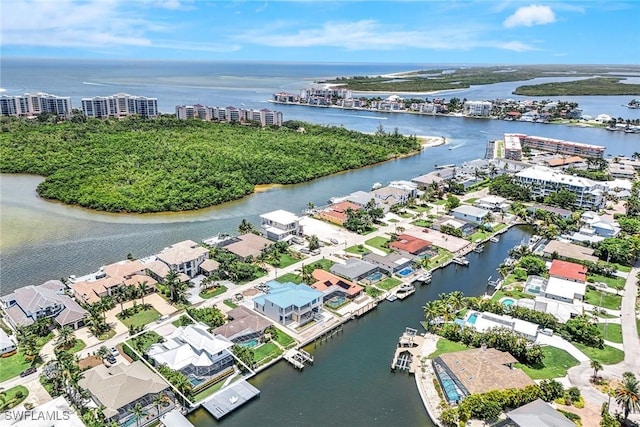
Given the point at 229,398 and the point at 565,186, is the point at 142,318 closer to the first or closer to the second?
the point at 229,398

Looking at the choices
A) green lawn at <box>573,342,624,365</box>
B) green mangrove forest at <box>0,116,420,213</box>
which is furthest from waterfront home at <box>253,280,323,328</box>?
green mangrove forest at <box>0,116,420,213</box>

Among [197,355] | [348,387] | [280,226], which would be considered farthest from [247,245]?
[348,387]

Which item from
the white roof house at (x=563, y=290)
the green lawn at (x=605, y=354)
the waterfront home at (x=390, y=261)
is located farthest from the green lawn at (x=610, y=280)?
the waterfront home at (x=390, y=261)

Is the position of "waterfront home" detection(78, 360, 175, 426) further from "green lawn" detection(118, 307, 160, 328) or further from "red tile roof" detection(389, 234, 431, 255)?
"red tile roof" detection(389, 234, 431, 255)

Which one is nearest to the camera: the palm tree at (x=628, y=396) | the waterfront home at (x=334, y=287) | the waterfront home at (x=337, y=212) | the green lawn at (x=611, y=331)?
the palm tree at (x=628, y=396)

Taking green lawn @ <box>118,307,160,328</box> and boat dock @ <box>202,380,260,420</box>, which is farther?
green lawn @ <box>118,307,160,328</box>

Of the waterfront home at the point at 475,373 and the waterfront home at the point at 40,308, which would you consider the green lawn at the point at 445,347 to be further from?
the waterfront home at the point at 40,308

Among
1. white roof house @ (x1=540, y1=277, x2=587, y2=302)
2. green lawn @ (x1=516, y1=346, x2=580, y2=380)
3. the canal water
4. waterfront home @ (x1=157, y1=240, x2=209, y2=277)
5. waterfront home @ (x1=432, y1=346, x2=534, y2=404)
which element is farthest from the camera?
waterfront home @ (x1=157, y1=240, x2=209, y2=277)
